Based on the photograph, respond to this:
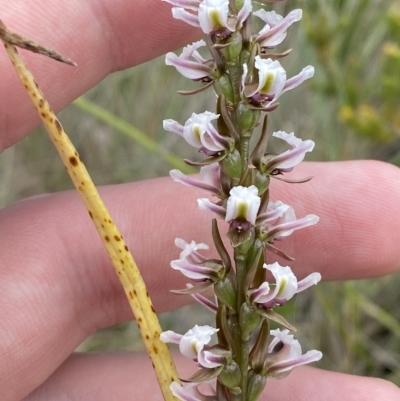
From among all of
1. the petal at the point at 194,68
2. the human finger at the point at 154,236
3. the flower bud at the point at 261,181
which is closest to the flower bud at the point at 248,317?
the flower bud at the point at 261,181

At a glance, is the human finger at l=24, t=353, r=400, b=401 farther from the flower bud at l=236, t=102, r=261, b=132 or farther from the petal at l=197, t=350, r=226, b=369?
the flower bud at l=236, t=102, r=261, b=132

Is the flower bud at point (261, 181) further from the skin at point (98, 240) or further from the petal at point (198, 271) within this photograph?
the skin at point (98, 240)

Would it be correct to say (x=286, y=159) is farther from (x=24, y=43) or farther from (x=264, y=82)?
(x=24, y=43)

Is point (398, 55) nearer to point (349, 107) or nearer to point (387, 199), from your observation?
point (349, 107)

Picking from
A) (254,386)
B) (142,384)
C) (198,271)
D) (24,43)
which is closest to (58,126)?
(24,43)

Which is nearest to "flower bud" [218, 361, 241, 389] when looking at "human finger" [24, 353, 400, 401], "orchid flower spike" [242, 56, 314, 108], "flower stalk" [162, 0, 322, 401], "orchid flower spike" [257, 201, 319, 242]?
"flower stalk" [162, 0, 322, 401]

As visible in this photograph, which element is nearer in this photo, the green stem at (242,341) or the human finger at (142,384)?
the green stem at (242,341)
